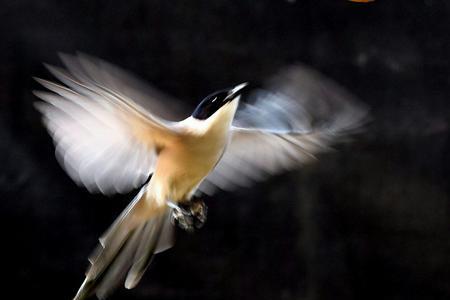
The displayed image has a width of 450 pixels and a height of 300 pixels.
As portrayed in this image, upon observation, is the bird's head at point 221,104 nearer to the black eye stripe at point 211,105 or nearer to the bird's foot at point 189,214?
the black eye stripe at point 211,105

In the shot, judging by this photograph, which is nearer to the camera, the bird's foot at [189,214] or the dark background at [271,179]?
the bird's foot at [189,214]

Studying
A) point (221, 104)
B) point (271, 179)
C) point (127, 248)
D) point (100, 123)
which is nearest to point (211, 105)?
point (221, 104)

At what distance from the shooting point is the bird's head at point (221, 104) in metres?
0.64

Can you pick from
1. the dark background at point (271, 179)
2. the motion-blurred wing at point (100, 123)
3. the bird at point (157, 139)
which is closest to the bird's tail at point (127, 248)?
the bird at point (157, 139)

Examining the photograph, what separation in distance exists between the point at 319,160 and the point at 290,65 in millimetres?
256

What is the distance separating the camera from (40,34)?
63.0 inches

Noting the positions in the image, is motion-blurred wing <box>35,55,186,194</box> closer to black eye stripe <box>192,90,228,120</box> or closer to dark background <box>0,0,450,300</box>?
black eye stripe <box>192,90,228,120</box>

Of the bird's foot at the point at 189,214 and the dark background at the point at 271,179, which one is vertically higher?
the bird's foot at the point at 189,214

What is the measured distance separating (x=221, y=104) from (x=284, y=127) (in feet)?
0.23

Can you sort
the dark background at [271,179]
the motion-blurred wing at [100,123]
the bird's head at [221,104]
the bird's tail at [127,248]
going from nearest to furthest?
1. the motion-blurred wing at [100,123]
2. the bird's head at [221,104]
3. the bird's tail at [127,248]
4. the dark background at [271,179]

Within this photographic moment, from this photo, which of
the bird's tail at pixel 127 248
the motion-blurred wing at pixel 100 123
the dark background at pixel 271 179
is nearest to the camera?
the motion-blurred wing at pixel 100 123

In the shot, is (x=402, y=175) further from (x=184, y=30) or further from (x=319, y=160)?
(x=184, y=30)

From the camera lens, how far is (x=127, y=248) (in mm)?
830

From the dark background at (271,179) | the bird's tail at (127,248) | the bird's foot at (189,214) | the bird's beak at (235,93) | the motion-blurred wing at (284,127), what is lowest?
the dark background at (271,179)
